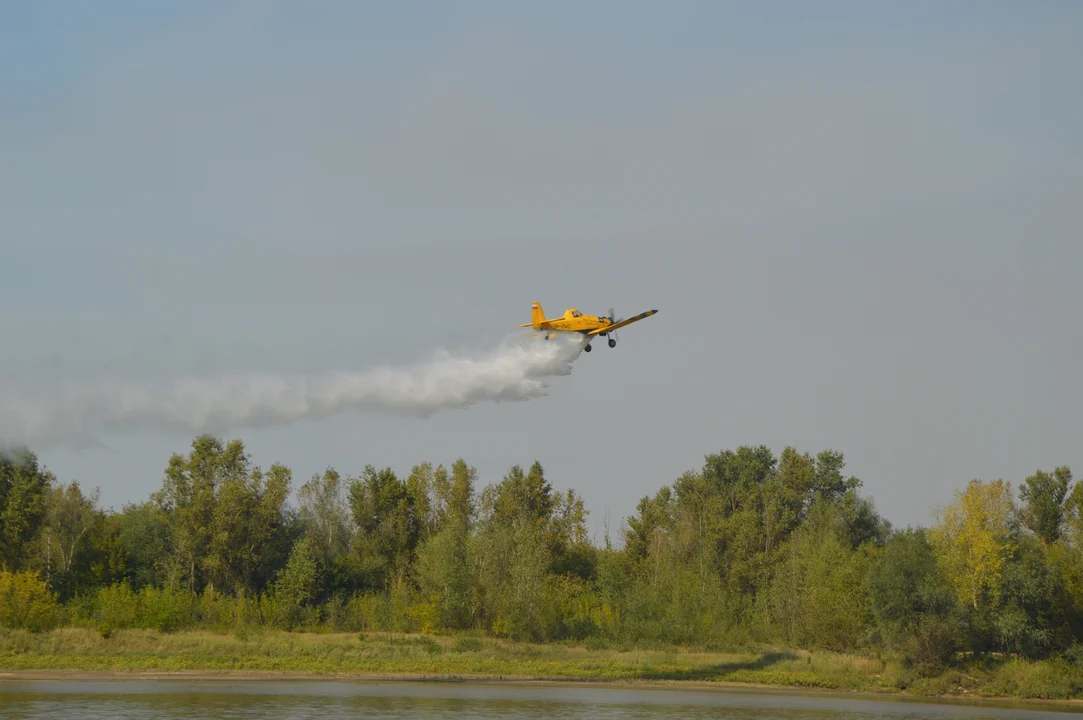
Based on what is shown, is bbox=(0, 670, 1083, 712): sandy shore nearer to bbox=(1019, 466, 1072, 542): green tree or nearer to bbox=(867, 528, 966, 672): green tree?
bbox=(867, 528, 966, 672): green tree

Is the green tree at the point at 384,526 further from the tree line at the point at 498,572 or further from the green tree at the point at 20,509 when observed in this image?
the green tree at the point at 20,509

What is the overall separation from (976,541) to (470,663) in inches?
1267

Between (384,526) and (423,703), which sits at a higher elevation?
(384,526)

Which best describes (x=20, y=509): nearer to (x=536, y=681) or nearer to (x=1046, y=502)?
(x=536, y=681)

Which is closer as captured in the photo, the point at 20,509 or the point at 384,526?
the point at 20,509

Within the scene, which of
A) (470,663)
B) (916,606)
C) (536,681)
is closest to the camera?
(536,681)

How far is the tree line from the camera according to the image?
69.9 meters

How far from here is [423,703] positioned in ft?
179

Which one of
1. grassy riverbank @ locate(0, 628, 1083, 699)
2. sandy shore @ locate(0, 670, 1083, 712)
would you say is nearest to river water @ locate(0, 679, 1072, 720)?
sandy shore @ locate(0, 670, 1083, 712)

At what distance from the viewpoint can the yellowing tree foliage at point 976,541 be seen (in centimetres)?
7050

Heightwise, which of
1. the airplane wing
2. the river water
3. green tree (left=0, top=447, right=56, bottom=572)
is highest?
the airplane wing

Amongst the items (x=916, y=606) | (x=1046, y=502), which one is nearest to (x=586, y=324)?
Answer: (x=916, y=606)

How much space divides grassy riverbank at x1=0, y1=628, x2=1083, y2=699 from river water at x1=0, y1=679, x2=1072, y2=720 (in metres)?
3.15

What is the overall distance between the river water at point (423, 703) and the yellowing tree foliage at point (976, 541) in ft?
29.2
